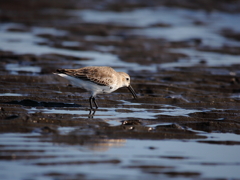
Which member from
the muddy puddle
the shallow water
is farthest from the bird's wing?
the shallow water

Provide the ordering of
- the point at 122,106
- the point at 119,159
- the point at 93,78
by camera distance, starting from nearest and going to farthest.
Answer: the point at 119,159, the point at 93,78, the point at 122,106

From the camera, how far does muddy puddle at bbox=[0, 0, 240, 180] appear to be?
7.13 metres

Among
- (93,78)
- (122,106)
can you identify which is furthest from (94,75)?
(122,106)

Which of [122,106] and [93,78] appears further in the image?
[122,106]

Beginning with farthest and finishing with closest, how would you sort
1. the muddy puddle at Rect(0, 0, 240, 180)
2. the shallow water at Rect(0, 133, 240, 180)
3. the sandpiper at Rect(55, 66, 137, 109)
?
the sandpiper at Rect(55, 66, 137, 109) → the muddy puddle at Rect(0, 0, 240, 180) → the shallow water at Rect(0, 133, 240, 180)

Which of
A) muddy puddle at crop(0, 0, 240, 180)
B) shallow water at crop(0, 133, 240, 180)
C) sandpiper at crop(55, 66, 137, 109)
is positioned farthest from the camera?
sandpiper at crop(55, 66, 137, 109)

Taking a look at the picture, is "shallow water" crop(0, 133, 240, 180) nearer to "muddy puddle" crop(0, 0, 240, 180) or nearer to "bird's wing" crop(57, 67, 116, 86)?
"muddy puddle" crop(0, 0, 240, 180)

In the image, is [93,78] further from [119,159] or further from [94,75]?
[119,159]

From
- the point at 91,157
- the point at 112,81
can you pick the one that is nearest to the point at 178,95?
the point at 112,81

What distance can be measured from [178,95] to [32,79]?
14.5 feet

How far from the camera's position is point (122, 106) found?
38.1ft

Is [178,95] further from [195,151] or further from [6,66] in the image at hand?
[6,66]

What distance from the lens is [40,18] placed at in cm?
2975

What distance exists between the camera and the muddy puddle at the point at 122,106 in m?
7.13
